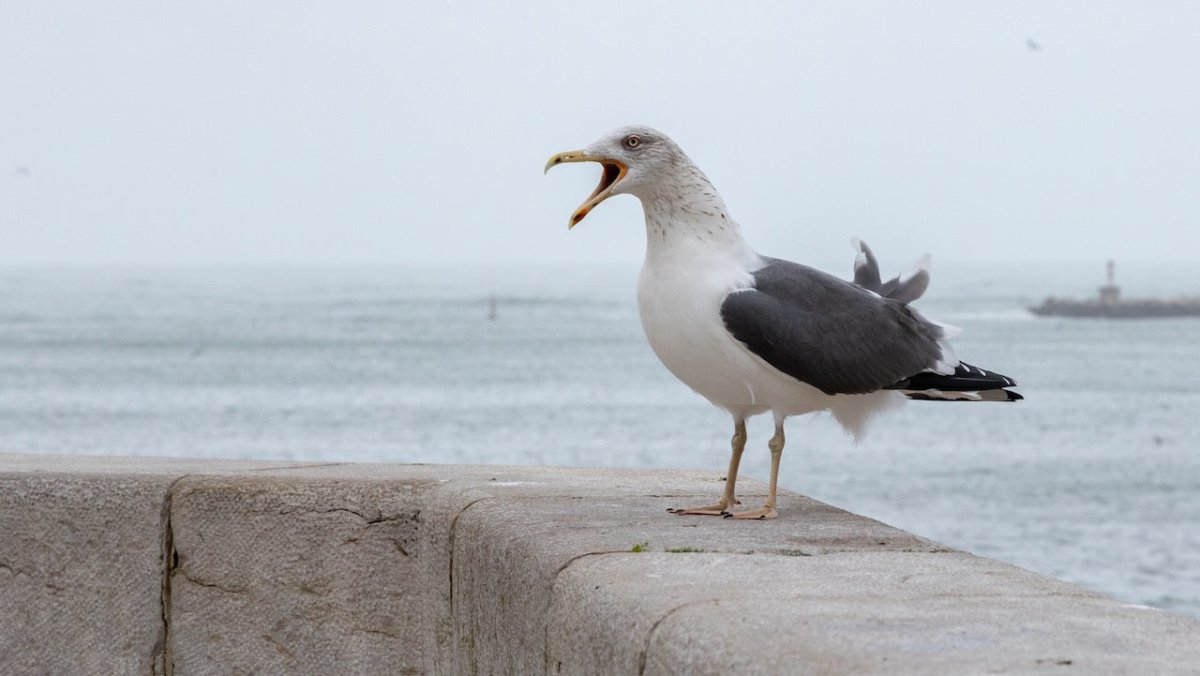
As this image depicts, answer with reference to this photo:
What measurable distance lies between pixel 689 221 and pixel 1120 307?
121927 mm

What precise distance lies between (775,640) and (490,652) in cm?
130

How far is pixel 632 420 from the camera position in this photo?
2124 inches

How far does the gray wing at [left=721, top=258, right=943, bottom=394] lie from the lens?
3.91 m

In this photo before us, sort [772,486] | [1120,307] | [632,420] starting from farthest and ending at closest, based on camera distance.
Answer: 1. [1120,307]
2. [632,420]
3. [772,486]

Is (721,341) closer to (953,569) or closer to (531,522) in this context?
(531,522)

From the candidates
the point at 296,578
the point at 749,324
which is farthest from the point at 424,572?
the point at 749,324

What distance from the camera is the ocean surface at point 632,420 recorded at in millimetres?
36781

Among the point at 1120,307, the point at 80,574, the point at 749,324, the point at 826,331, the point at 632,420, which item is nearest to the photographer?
the point at 749,324

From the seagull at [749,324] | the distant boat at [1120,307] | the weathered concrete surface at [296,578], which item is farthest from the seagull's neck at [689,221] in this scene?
the distant boat at [1120,307]

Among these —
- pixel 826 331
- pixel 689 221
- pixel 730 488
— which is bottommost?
pixel 730 488

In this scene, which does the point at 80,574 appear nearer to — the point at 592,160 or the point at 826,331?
the point at 592,160

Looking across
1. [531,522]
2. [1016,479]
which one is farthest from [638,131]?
[1016,479]

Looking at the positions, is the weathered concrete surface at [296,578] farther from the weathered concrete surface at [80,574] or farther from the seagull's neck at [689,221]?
the seagull's neck at [689,221]

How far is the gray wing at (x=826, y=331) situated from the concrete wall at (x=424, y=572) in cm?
37
